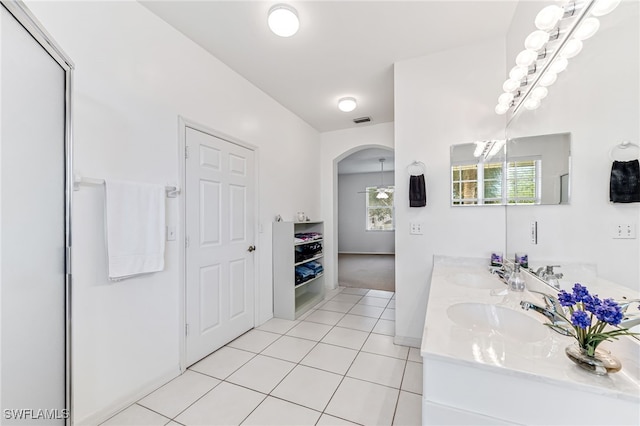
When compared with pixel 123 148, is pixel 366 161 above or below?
above

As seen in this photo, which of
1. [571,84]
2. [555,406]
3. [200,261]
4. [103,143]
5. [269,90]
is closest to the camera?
[555,406]

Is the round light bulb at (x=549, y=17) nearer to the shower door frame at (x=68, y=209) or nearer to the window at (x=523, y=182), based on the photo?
the window at (x=523, y=182)

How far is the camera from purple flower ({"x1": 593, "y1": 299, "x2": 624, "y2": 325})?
26.4 inches

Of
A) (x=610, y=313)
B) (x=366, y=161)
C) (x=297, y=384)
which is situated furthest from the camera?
(x=366, y=161)

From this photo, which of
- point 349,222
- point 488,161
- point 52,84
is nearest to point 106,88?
point 52,84

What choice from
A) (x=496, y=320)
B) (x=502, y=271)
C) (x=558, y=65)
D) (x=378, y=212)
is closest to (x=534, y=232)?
(x=502, y=271)

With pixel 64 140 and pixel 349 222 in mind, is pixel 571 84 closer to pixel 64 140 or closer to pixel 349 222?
pixel 64 140

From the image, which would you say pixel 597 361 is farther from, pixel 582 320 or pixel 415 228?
pixel 415 228

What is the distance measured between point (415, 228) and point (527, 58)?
149cm

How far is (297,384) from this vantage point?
6.28 ft

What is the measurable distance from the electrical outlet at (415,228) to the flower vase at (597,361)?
5.60 feet

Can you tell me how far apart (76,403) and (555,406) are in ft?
7.37

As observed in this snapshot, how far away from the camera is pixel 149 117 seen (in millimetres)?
1867

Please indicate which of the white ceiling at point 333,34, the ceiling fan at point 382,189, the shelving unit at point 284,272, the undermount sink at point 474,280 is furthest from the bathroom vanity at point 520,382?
the ceiling fan at point 382,189
